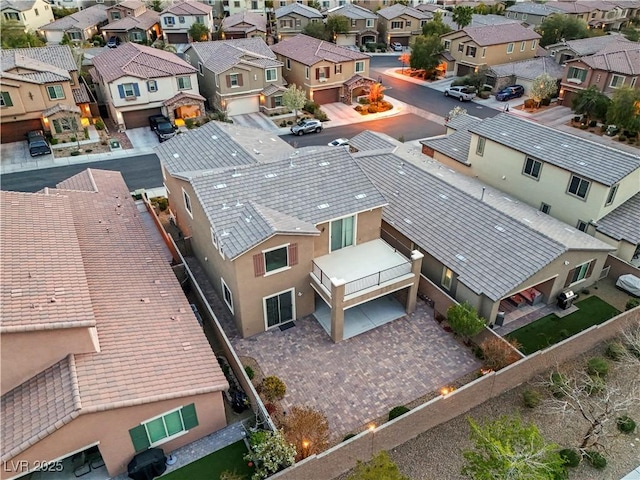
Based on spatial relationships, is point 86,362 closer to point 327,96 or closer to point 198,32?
point 327,96

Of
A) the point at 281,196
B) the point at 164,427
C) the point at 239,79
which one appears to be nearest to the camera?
the point at 164,427

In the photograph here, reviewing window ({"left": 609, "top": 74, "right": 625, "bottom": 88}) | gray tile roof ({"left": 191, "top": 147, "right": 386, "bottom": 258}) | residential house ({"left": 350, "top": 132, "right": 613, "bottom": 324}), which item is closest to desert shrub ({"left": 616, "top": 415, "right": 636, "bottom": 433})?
residential house ({"left": 350, "top": 132, "right": 613, "bottom": 324})

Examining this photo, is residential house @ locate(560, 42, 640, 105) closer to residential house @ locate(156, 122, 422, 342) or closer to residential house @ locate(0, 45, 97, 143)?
residential house @ locate(156, 122, 422, 342)

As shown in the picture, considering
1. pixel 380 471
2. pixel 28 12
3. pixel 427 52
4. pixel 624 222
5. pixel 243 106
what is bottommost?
pixel 243 106

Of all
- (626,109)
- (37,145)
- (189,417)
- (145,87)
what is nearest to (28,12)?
(145,87)

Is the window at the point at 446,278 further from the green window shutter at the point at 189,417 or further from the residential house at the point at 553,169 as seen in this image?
the green window shutter at the point at 189,417
